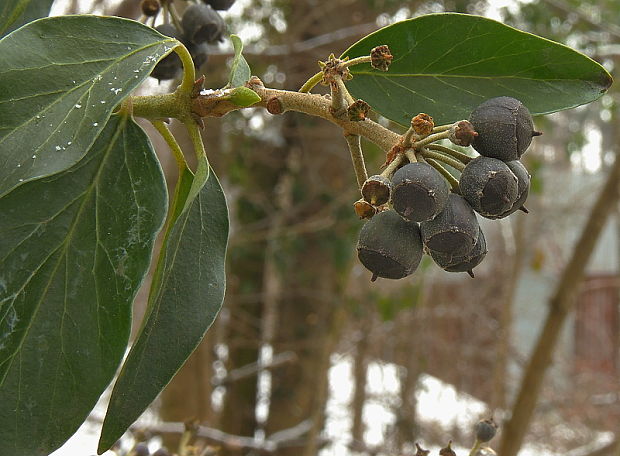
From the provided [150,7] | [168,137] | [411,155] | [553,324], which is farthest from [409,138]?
[553,324]

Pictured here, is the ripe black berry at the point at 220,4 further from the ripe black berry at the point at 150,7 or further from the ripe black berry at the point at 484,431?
the ripe black berry at the point at 484,431

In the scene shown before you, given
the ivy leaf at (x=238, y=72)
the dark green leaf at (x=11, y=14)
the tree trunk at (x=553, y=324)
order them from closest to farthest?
the ivy leaf at (x=238, y=72), the dark green leaf at (x=11, y=14), the tree trunk at (x=553, y=324)

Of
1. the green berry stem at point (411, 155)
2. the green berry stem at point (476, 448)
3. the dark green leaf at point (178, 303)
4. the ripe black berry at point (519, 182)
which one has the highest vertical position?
the green berry stem at point (411, 155)

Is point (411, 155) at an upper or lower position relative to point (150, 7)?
lower

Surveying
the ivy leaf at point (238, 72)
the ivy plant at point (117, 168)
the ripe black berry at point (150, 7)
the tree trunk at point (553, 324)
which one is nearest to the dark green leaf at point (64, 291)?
the ivy plant at point (117, 168)

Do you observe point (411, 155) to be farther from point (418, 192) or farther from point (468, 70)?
point (468, 70)

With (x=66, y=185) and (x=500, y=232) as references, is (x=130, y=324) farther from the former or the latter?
(x=500, y=232)

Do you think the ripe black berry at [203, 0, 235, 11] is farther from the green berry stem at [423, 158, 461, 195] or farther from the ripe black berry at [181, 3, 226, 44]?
the green berry stem at [423, 158, 461, 195]
